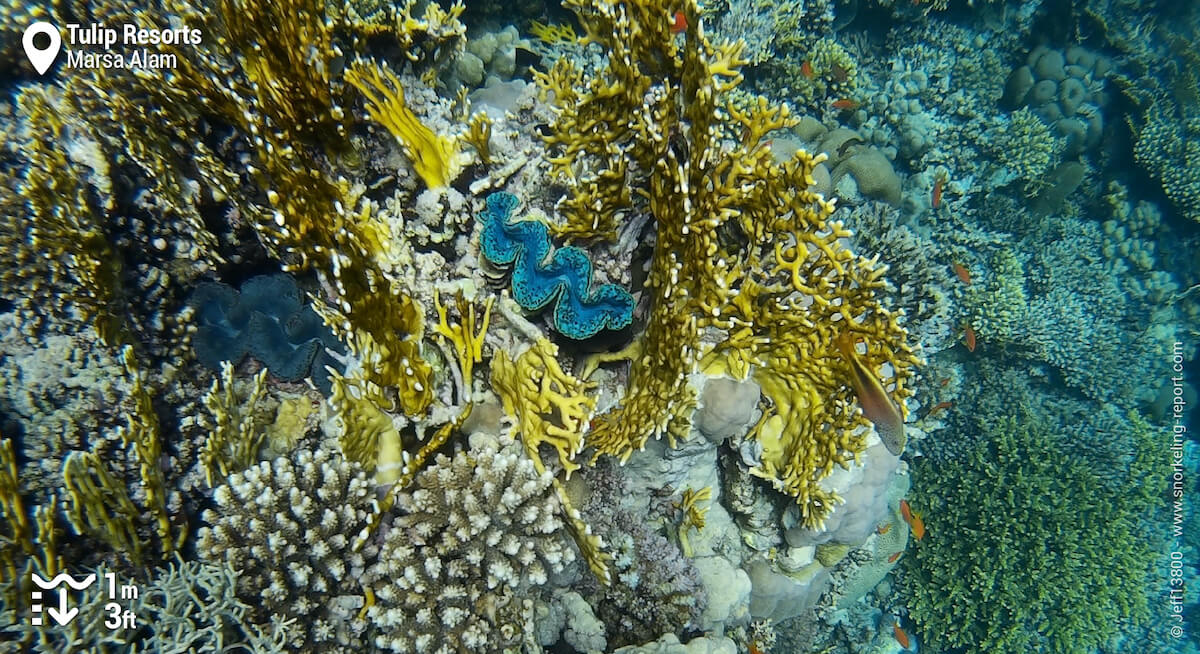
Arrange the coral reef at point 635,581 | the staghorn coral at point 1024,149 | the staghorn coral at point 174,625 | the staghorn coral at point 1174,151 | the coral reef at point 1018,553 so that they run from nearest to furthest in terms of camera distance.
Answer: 1. the staghorn coral at point 174,625
2. the coral reef at point 635,581
3. the coral reef at point 1018,553
4. the staghorn coral at point 1024,149
5. the staghorn coral at point 1174,151

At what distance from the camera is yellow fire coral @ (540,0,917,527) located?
3.09 m

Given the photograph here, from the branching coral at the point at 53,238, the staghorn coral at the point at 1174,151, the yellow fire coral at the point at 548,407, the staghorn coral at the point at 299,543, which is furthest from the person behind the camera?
the staghorn coral at the point at 1174,151

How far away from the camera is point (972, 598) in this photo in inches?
259

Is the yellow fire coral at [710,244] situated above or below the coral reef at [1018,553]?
above

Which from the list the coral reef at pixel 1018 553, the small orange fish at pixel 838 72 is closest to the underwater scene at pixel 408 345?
the coral reef at pixel 1018 553

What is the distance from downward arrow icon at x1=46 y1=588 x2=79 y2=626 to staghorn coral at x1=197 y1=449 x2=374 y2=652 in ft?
1.64

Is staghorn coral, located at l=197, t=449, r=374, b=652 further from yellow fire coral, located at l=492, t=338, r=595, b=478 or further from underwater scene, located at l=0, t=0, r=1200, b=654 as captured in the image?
yellow fire coral, located at l=492, t=338, r=595, b=478

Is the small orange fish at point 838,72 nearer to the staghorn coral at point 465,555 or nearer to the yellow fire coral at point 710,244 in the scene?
the yellow fire coral at point 710,244

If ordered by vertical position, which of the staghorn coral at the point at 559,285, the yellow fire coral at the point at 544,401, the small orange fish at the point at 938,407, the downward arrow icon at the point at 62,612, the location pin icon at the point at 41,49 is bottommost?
the small orange fish at the point at 938,407

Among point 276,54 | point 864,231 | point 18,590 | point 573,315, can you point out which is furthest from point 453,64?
point 864,231

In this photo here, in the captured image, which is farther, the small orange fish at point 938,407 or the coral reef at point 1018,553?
the coral reef at point 1018,553

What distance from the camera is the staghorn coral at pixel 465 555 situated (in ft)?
9.39

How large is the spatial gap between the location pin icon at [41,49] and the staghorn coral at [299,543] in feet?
8.37

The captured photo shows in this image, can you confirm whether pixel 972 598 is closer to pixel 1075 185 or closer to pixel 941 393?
pixel 941 393
